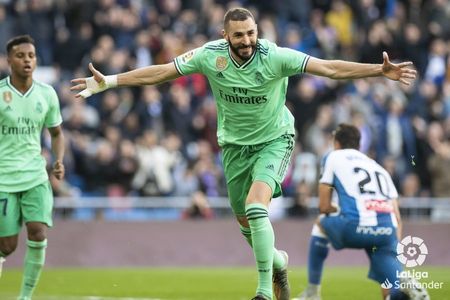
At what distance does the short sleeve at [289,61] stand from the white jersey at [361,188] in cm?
147

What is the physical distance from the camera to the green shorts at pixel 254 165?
12.1 m

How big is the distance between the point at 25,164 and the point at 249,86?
10.0 feet

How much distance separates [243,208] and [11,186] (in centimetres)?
278

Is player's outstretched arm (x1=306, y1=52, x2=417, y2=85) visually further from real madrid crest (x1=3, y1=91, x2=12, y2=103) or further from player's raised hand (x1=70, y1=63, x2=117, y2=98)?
real madrid crest (x1=3, y1=91, x2=12, y2=103)

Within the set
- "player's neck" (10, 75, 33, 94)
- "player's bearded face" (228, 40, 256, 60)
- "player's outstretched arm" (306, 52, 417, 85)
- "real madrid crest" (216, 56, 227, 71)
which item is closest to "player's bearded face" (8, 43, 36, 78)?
"player's neck" (10, 75, 33, 94)

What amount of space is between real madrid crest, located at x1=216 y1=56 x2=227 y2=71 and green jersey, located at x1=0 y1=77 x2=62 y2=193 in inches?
103

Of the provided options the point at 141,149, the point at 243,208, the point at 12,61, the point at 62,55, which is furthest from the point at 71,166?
the point at 243,208

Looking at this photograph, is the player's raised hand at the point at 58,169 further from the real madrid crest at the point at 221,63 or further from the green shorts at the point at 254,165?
the real madrid crest at the point at 221,63

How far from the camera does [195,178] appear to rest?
23.2 m

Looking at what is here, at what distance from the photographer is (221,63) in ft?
40.3

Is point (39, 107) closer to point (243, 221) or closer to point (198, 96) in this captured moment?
point (243, 221)

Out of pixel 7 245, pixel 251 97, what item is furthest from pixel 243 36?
pixel 7 245

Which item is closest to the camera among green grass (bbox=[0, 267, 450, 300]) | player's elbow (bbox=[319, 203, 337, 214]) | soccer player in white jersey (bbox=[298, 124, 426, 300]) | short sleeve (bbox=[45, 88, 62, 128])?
soccer player in white jersey (bbox=[298, 124, 426, 300])

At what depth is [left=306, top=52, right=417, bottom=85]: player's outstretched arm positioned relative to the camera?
37.7 feet
